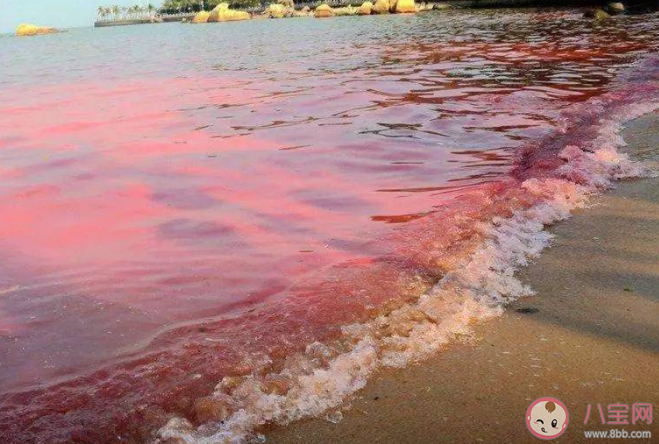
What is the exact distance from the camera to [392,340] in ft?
6.93

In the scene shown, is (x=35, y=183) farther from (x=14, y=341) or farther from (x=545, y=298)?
(x=545, y=298)

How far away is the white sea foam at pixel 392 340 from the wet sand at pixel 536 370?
7 cm

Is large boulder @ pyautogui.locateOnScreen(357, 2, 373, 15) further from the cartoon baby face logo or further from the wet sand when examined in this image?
the cartoon baby face logo

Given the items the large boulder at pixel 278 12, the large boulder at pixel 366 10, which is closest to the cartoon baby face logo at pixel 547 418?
the large boulder at pixel 366 10

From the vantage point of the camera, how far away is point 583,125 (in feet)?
18.1

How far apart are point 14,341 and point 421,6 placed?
57.3 meters

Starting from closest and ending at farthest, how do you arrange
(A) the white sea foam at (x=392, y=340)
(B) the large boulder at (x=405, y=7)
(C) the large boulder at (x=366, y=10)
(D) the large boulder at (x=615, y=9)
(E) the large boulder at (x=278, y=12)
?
(A) the white sea foam at (x=392, y=340) < (D) the large boulder at (x=615, y=9) < (B) the large boulder at (x=405, y=7) < (C) the large boulder at (x=366, y=10) < (E) the large boulder at (x=278, y=12)

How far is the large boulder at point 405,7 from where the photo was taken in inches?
2092

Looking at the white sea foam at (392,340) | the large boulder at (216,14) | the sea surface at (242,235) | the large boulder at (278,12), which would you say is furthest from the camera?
the large boulder at (216,14)

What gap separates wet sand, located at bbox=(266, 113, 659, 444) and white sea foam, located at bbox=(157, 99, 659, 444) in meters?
0.07

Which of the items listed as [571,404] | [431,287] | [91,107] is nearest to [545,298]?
[431,287]

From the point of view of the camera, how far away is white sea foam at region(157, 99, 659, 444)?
5.75 ft

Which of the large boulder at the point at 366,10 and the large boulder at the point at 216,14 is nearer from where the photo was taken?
the large boulder at the point at 366,10

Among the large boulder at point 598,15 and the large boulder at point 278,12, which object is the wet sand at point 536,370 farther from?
the large boulder at point 278,12
